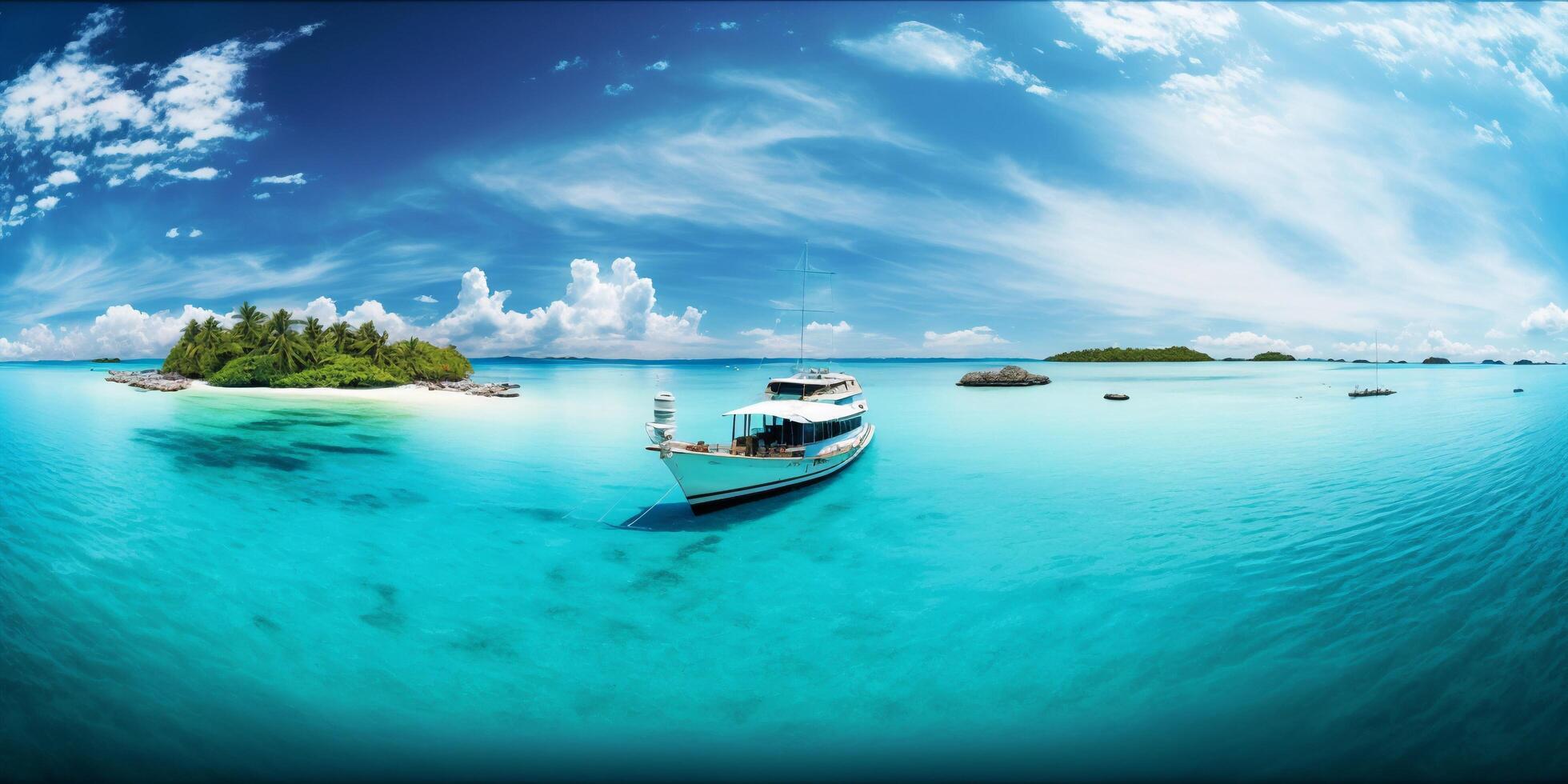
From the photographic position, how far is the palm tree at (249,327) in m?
59.0

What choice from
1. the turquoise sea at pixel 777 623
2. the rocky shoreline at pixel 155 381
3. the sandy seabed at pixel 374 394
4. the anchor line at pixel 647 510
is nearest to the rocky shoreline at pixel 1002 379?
the sandy seabed at pixel 374 394

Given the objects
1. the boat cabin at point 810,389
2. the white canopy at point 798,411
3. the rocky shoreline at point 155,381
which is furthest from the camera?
the rocky shoreline at point 155,381

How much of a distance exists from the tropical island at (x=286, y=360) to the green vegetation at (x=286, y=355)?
0.06 metres

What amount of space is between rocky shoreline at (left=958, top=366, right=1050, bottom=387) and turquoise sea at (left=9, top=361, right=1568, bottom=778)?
64.7m

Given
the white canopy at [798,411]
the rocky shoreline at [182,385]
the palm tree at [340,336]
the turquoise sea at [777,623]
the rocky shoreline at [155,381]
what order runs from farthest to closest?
the palm tree at [340,336], the rocky shoreline at [182,385], the rocky shoreline at [155,381], the white canopy at [798,411], the turquoise sea at [777,623]

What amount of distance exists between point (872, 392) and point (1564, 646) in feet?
238

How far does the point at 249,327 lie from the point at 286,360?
7842 mm

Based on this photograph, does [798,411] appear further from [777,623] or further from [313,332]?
[313,332]

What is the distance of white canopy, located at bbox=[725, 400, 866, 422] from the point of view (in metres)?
18.7

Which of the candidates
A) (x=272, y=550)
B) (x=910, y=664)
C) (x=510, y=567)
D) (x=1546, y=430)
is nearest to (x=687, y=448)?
(x=510, y=567)

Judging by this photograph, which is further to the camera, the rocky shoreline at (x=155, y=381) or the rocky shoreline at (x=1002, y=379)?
the rocky shoreline at (x=1002, y=379)

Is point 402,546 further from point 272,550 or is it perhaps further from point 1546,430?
point 1546,430

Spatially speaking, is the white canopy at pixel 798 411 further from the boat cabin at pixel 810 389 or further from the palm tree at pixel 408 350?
the palm tree at pixel 408 350

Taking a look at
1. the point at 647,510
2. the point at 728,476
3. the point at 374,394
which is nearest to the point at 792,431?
the point at 728,476
